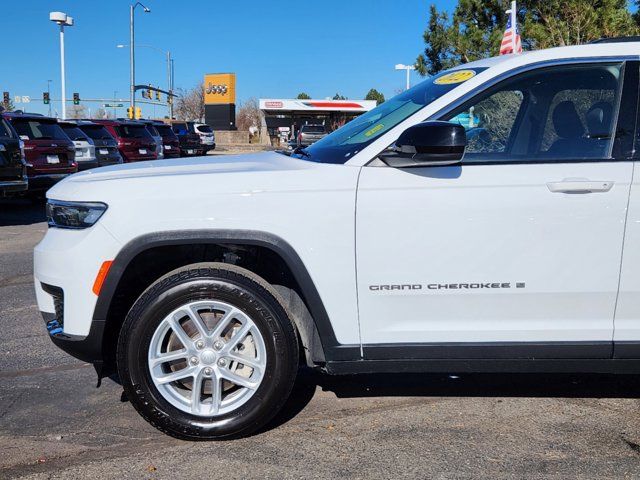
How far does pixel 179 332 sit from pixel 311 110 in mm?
61578

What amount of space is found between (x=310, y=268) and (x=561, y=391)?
1.94 m

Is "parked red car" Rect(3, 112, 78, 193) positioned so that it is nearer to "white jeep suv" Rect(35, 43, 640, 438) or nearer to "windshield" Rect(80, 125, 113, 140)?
"windshield" Rect(80, 125, 113, 140)

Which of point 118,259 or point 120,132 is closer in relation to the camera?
point 118,259

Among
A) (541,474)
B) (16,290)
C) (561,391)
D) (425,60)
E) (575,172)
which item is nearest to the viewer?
(541,474)

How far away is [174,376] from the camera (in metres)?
3.45

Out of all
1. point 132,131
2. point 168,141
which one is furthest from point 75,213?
point 168,141

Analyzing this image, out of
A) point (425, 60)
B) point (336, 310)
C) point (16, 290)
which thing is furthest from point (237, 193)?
point (425, 60)

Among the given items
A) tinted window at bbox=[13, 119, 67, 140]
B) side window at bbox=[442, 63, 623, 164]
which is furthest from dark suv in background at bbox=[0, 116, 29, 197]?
side window at bbox=[442, 63, 623, 164]

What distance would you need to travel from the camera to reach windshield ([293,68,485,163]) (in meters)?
3.61

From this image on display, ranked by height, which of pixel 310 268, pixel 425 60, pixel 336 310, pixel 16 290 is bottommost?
pixel 16 290

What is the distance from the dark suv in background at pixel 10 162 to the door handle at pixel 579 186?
11.2 m

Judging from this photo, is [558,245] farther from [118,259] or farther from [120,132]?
[120,132]

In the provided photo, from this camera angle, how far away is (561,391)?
13.8 feet

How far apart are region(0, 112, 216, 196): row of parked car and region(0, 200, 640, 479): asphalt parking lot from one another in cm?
864
